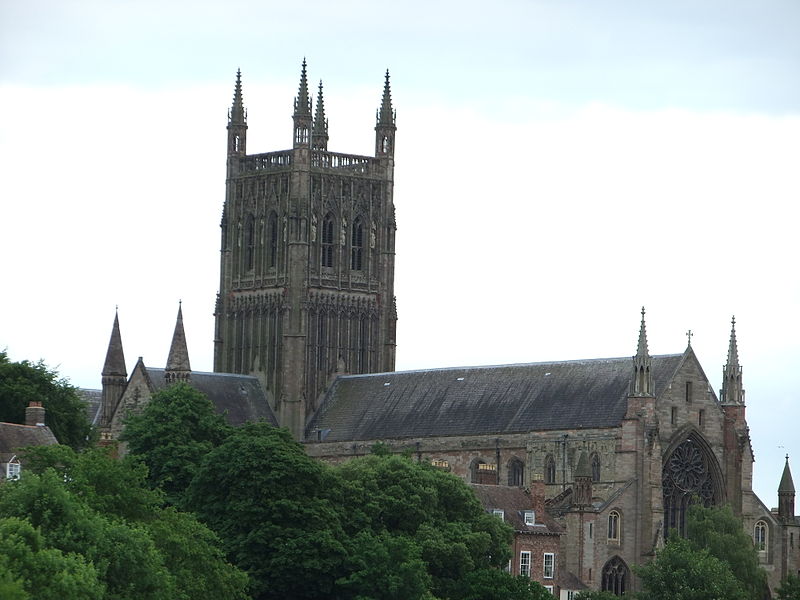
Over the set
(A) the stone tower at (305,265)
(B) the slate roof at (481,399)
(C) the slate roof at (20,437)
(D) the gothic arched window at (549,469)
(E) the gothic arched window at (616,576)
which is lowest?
(E) the gothic arched window at (616,576)

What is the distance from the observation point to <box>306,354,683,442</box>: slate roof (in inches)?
5787

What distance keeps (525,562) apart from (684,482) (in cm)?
1872

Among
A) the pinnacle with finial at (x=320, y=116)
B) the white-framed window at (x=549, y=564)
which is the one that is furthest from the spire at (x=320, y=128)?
the white-framed window at (x=549, y=564)

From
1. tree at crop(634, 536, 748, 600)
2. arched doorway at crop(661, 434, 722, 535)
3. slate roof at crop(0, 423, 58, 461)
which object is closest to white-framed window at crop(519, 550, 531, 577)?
tree at crop(634, 536, 748, 600)

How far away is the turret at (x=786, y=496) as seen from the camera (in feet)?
497

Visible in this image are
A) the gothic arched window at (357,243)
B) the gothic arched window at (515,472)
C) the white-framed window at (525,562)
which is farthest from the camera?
the gothic arched window at (357,243)

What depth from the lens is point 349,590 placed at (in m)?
110

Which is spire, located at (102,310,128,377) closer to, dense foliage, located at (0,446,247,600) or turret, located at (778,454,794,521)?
turret, located at (778,454,794,521)

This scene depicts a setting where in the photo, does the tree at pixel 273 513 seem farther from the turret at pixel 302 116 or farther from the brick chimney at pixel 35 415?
the turret at pixel 302 116

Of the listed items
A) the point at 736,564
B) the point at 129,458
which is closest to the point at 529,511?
the point at 736,564

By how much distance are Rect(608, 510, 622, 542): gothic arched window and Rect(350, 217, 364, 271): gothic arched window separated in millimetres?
36042

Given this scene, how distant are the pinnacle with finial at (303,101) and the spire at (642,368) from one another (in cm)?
3608

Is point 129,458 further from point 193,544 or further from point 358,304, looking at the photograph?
point 358,304

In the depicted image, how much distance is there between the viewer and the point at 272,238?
170250mm
